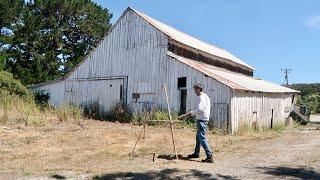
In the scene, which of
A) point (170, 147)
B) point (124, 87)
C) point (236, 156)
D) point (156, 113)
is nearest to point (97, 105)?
point (124, 87)

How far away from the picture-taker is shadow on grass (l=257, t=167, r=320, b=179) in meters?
9.52

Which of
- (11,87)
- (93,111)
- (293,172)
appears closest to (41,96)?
(11,87)

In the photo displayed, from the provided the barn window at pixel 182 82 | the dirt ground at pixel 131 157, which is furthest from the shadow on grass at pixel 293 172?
the barn window at pixel 182 82

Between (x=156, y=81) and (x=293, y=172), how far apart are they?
14889 millimetres

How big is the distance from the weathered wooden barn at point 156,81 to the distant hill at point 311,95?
77.0 ft

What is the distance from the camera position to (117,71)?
2656cm

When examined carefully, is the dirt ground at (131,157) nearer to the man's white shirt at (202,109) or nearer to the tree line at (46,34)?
the man's white shirt at (202,109)

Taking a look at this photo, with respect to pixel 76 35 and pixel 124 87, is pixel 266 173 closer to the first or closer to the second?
pixel 124 87

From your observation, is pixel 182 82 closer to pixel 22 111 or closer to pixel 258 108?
pixel 258 108

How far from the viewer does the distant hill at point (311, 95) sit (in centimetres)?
5234

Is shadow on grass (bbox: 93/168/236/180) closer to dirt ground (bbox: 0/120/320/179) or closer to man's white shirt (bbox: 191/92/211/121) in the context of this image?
dirt ground (bbox: 0/120/320/179)

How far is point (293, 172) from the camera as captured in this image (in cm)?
997

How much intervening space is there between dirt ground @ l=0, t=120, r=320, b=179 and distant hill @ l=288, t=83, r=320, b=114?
34415 mm

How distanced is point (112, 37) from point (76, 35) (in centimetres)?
2036
